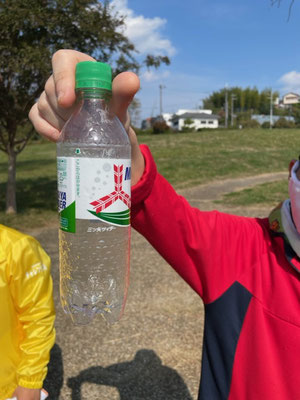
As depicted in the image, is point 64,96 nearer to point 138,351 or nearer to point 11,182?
point 138,351

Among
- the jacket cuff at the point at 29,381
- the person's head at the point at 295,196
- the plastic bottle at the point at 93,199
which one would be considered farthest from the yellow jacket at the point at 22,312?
the person's head at the point at 295,196

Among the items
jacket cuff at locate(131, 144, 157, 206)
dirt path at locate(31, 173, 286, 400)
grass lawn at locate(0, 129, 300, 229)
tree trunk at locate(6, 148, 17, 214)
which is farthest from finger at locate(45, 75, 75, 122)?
tree trunk at locate(6, 148, 17, 214)

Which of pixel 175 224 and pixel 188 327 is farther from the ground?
pixel 175 224

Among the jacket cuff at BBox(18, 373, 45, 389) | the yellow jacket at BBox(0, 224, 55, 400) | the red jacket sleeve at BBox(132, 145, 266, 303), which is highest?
the red jacket sleeve at BBox(132, 145, 266, 303)

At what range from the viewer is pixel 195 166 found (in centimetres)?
1791

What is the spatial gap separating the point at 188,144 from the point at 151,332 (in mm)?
21024

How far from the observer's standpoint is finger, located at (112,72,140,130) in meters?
1.14

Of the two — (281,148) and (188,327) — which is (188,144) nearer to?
(281,148)

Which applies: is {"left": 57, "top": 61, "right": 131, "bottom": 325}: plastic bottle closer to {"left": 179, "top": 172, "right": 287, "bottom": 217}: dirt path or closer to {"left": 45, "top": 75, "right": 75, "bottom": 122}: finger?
{"left": 45, "top": 75, "right": 75, "bottom": 122}: finger

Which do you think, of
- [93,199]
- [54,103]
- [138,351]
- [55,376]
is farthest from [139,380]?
[54,103]

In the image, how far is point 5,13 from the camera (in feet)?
24.1

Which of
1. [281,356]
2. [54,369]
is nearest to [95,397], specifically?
[54,369]

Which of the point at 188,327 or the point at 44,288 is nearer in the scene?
the point at 44,288

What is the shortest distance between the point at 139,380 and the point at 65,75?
10.9ft
